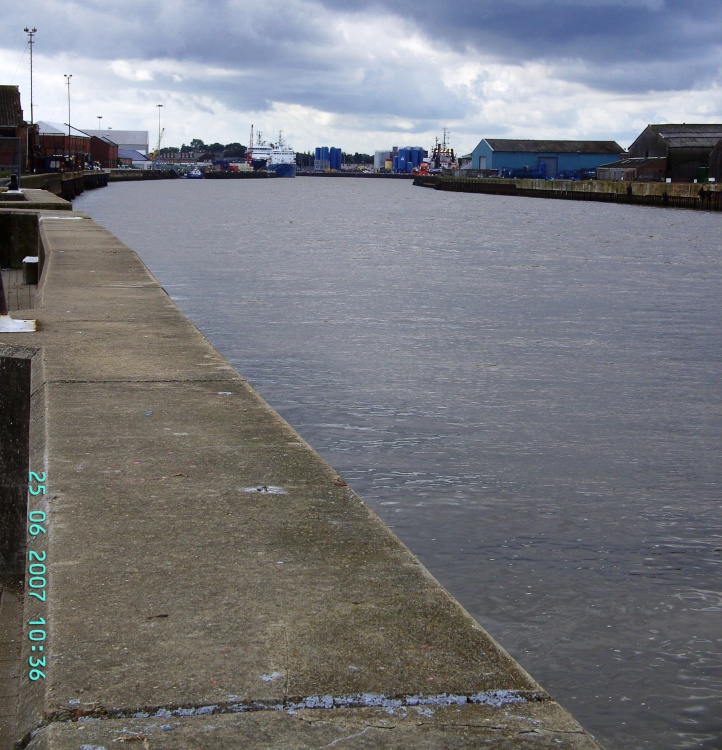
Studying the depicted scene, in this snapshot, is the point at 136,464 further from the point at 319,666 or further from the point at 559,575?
the point at 559,575

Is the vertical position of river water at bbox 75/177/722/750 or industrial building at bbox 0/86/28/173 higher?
industrial building at bbox 0/86/28/173

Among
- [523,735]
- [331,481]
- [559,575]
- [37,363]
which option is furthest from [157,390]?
[523,735]

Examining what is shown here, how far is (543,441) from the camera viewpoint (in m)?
8.69

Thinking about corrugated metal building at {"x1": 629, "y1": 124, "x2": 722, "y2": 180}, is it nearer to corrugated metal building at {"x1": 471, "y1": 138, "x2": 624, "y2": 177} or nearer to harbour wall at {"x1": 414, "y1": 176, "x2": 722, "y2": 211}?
harbour wall at {"x1": 414, "y1": 176, "x2": 722, "y2": 211}

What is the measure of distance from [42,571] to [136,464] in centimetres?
125

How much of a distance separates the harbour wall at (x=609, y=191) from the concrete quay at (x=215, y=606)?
71446mm

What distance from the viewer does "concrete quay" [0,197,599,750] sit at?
2605mm

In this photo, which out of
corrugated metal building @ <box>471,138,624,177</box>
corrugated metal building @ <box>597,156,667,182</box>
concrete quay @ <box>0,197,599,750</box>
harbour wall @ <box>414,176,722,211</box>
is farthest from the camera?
corrugated metal building @ <box>471,138,624,177</box>

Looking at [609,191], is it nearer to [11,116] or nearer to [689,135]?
[689,135]

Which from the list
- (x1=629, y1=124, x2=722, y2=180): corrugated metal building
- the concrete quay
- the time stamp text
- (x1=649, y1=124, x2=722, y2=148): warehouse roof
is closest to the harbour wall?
(x1=629, y1=124, x2=722, y2=180): corrugated metal building

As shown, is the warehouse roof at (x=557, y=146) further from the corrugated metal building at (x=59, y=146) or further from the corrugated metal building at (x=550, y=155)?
the corrugated metal building at (x=59, y=146)

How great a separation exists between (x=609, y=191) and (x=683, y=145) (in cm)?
718

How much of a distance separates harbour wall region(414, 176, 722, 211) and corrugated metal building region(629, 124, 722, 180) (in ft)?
17.4

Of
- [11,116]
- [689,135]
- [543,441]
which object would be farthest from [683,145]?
[543,441]
